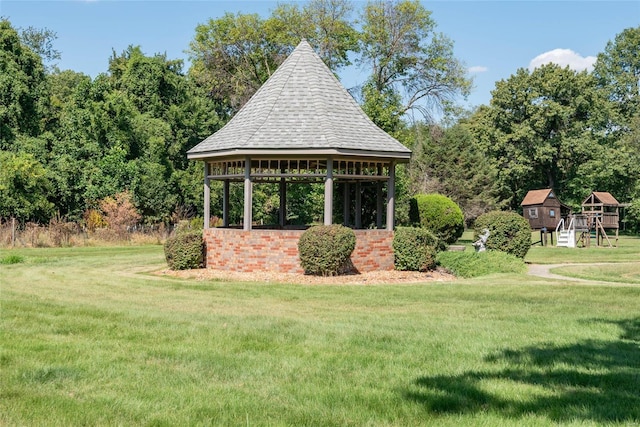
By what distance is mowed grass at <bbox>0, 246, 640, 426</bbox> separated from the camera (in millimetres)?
4418

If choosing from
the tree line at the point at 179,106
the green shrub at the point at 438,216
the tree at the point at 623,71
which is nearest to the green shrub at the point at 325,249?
the green shrub at the point at 438,216

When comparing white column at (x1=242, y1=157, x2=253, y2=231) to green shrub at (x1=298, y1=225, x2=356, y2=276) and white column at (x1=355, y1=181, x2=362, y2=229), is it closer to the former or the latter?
green shrub at (x1=298, y1=225, x2=356, y2=276)

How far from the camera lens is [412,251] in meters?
16.1

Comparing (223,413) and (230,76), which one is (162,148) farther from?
(223,413)

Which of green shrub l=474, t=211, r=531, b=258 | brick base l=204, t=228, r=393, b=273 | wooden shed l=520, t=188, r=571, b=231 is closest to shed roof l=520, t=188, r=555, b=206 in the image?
wooden shed l=520, t=188, r=571, b=231

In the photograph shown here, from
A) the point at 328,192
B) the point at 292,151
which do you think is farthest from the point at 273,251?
the point at 292,151

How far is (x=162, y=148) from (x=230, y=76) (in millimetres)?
6229

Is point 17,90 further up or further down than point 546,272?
further up

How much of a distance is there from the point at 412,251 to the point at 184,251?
6069 millimetres

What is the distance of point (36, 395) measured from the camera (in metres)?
4.62

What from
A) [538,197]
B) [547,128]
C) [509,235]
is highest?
[547,128]

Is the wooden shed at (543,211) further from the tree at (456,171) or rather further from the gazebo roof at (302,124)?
the gazebo roof at (302,124)

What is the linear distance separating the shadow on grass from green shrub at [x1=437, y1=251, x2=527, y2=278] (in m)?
9.70

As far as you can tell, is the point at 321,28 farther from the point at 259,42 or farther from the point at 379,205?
the point at 379,205
